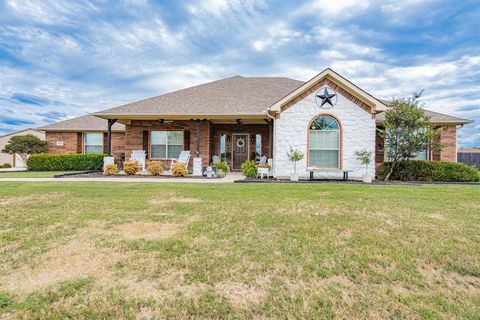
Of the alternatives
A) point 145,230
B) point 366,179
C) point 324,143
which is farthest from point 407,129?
point 145,230

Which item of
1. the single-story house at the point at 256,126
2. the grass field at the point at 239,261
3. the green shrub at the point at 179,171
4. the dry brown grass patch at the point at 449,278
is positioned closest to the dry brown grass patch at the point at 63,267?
the grass field at the point at 239,261

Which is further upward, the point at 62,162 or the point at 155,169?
the point at 62,162

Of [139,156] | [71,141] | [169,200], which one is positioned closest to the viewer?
[169,200]

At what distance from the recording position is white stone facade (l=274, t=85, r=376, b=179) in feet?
42.6

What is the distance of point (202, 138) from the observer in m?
16.2

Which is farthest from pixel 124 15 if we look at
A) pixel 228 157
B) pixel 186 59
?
pixel 228 157

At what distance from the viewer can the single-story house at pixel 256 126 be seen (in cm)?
1305

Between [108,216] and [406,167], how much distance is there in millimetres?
13320

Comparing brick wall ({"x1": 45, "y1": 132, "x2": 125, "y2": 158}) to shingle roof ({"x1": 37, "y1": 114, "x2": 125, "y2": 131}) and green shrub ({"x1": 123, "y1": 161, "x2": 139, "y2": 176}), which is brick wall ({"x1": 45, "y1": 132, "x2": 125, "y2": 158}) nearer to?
shingle roof ({"x1": 37, "y1": 114, "x2": 125, "y2": 131})

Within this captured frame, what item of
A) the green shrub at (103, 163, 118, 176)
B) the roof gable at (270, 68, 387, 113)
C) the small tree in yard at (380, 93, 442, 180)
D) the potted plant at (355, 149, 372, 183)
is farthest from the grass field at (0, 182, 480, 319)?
the green shrub at (103, 163, 118, 176)

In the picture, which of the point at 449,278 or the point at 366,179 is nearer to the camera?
the point at 449,278

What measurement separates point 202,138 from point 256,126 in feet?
11.9

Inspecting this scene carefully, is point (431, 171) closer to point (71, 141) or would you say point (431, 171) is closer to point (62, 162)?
point (62, 162)

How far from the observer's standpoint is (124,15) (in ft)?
46.4
